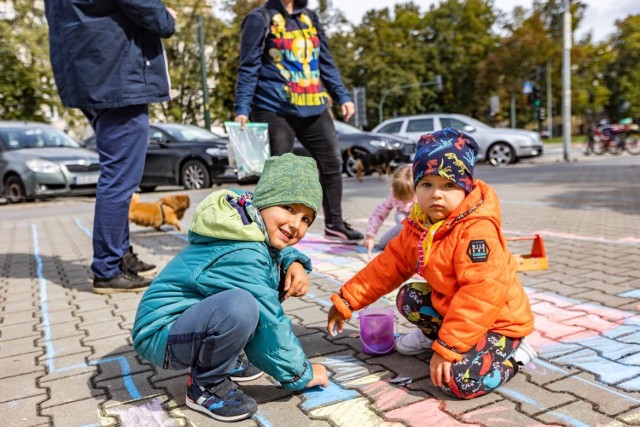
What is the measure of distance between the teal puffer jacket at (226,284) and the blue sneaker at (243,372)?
308 mm

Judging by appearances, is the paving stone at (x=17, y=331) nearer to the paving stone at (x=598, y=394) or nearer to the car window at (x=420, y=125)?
the paving stone at (x=598, y=394)

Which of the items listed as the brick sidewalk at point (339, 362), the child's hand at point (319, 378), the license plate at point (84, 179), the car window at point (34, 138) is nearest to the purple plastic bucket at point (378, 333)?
the brick sidewalk at point (339, 362)

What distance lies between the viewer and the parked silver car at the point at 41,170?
11117mm

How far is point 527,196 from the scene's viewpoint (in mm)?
9164

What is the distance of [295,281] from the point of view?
2.41 m

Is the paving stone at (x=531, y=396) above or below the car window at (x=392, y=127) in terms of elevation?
below

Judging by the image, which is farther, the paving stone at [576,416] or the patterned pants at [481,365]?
the patterned pants at [481,365]

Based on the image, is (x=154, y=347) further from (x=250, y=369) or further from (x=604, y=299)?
(x=604, y=299)

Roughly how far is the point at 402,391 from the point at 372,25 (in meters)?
56.2

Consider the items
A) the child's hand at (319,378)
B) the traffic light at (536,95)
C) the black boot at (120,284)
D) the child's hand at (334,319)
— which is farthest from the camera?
the traffic light at (536,95)

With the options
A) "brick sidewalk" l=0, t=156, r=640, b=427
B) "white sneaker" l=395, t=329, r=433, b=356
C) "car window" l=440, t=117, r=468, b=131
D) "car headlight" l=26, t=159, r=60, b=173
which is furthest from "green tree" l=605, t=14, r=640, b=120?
"white sneaker" l=395, t=329, r=433, b=356

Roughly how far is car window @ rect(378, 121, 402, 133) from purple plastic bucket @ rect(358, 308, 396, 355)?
52.2ft

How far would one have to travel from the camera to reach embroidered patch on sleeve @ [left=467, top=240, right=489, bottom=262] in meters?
2.22

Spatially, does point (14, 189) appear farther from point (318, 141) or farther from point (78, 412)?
point (78, 412)
